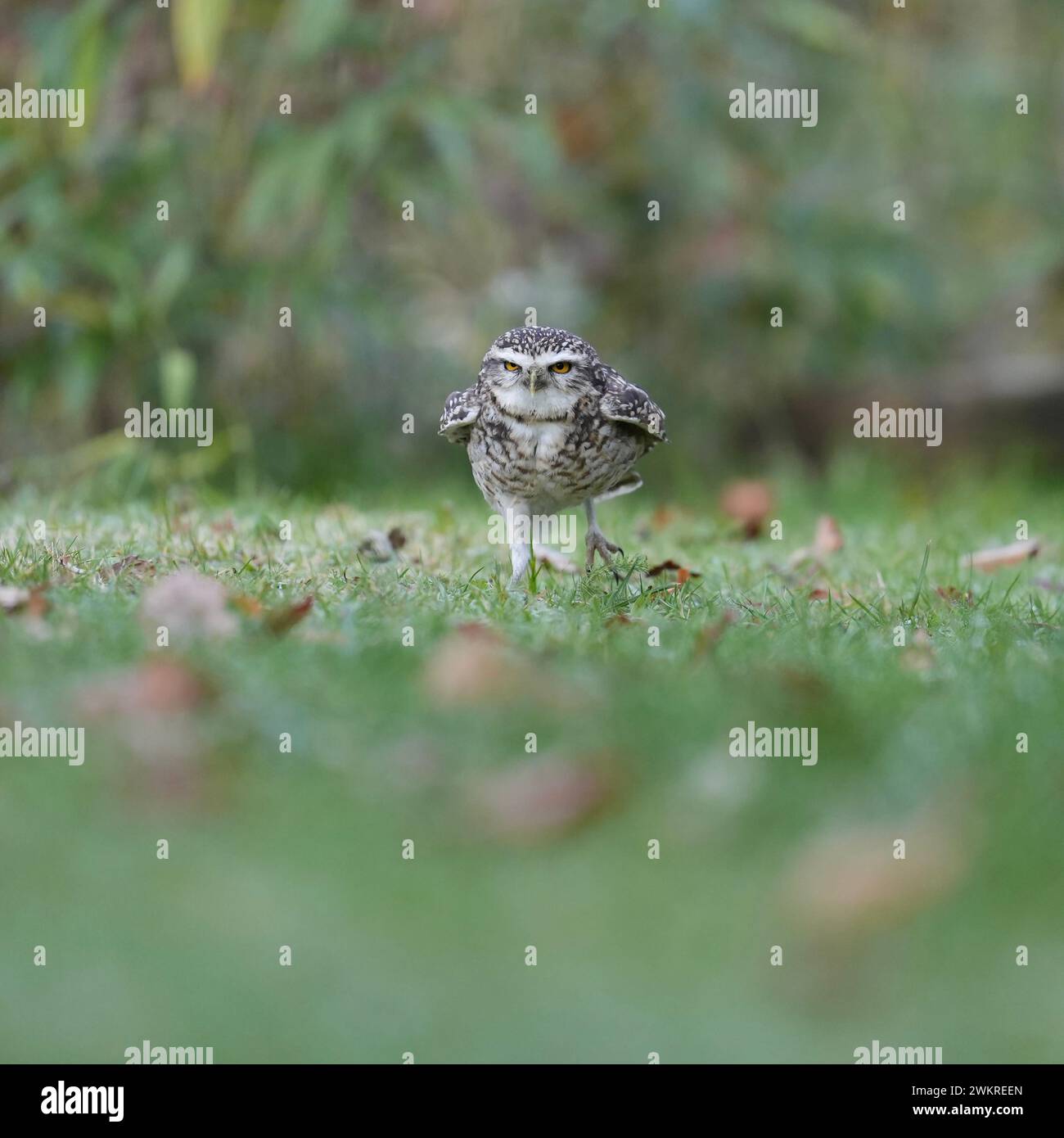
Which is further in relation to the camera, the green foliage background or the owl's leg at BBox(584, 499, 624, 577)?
the green foliage background

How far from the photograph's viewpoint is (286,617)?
4.12 m

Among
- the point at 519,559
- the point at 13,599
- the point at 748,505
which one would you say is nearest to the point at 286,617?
the point at 13,599

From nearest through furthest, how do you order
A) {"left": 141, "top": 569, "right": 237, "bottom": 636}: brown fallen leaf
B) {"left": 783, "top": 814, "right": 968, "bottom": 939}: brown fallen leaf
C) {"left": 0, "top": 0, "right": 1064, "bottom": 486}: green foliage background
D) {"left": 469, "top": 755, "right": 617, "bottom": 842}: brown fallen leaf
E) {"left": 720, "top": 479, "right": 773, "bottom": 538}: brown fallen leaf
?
{"left": 783, "top": 814, "right": 968, "bottom": 939}: brown fallen leaf, {"left": 469, "top": 755, "right": 617, "bottom": 842}: brown fallen leaf, {"left": 141, "top": 569, "right": 237, "bottom": 636}: brown fallen leaf, {"left": 720, "top": 479, "right": 773, "bottom": 538}: brown fallen leaf, {"left": 0, "top": 0, "right": 1064, "bottom": 486}: green foliage background

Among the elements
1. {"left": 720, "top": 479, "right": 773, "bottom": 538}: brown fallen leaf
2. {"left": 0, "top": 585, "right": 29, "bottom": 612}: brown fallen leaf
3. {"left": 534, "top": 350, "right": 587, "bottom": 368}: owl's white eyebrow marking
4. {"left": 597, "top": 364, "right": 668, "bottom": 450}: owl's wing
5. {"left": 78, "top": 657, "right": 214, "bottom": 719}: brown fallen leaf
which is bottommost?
{"left": 78, "top": 657, "right": 214, "bottom": 719}: brown fallen leaf

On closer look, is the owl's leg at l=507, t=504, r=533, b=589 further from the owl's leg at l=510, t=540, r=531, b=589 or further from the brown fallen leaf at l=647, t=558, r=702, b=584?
the brown fallen leaf at l=647, t=558, r=702, b=584

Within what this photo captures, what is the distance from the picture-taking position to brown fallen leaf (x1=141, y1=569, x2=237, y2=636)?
3.99m

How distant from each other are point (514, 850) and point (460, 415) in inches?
110

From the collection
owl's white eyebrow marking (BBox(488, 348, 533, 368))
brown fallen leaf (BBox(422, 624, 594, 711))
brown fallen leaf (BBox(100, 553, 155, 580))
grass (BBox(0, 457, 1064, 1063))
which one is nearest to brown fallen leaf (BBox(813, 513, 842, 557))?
owl's white eyebrow marking (BBox(488, 348, 533, 368))

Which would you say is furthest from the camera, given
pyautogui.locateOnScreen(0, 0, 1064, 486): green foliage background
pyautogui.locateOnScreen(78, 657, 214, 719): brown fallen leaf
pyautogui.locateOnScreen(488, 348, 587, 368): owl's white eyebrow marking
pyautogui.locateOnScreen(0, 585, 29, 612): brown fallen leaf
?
pyautogui.locateOnScreen(0, 0, 1064, 486): green foliage background

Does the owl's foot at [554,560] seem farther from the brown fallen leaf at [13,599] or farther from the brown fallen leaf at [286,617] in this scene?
the brown fallen leaf at [13,599]

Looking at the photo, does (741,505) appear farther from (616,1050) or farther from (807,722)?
(616,1050)

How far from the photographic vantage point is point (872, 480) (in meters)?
10.0

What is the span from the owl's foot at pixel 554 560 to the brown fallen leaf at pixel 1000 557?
63.5 inches
